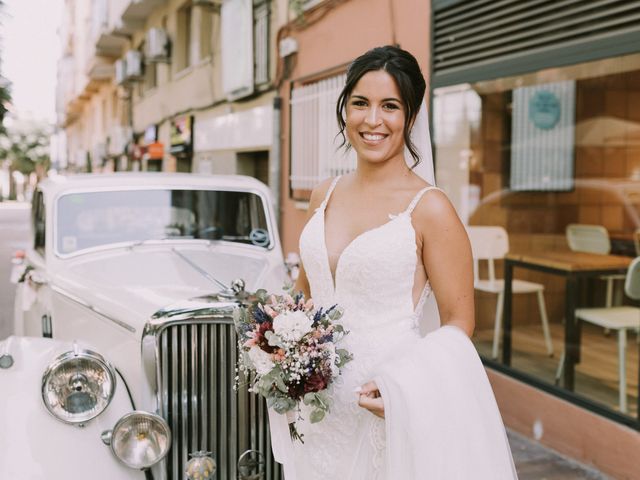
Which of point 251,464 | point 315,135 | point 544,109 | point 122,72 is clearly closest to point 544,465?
point 251,464

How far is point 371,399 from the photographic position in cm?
186

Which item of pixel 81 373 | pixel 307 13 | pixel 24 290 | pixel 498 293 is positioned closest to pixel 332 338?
pixel 81 373

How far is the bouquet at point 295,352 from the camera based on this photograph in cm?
186

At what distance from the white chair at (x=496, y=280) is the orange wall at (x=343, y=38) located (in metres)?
1.49

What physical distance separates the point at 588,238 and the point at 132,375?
14.0 ft

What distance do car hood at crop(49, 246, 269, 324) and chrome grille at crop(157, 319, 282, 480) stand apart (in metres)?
0.24

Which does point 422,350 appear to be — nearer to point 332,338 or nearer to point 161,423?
point 332,338

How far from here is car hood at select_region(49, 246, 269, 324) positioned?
10.5 ft

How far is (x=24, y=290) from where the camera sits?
4.40 m

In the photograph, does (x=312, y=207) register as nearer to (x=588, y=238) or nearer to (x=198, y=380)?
(x=198, y=380)

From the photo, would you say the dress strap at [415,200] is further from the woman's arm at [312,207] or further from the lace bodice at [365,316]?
the woman's arm at [312,207]

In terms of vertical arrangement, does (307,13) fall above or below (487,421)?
above

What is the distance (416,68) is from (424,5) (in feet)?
13.8

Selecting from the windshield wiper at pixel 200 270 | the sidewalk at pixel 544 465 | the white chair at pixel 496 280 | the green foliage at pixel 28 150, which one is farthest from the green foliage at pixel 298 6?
the green foliage at pixel 28 150
